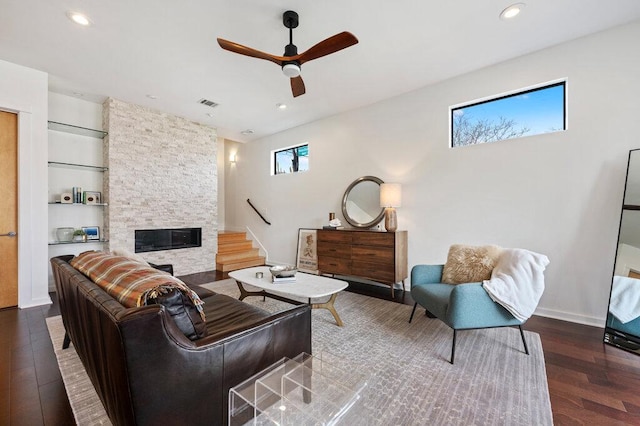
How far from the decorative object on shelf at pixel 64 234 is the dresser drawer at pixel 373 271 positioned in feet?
14.6

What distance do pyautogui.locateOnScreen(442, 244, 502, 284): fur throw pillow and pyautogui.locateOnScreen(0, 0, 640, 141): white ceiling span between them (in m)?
2.25

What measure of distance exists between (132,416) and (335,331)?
191 cm

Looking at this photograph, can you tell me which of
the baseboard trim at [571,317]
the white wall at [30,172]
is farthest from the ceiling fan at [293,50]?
the baseboard trim at [571,317]

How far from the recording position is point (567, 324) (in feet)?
9.13

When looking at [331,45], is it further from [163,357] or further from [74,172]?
[74,172]

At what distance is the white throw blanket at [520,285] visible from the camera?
2091 mm

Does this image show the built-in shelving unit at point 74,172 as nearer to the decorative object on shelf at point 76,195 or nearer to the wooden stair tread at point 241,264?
the decorative object on shelf at point 76,195

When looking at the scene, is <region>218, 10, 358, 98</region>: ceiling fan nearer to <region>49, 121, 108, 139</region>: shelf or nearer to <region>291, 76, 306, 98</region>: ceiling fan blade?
<region>291, 76, 306, 98</region>: ceiling fan blade

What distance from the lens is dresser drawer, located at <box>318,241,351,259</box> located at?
168 inches

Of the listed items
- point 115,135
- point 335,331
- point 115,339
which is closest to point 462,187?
point 335,331

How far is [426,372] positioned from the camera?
1.94m

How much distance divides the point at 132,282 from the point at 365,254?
3249mm

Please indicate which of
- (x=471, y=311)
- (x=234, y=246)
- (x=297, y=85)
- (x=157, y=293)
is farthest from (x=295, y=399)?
(x=234, y=246)

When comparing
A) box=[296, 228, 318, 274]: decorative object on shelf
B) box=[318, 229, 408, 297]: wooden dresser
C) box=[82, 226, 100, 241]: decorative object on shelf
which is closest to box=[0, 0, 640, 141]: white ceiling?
box=[82, 226, 100, 241]: decorative object on shelf
